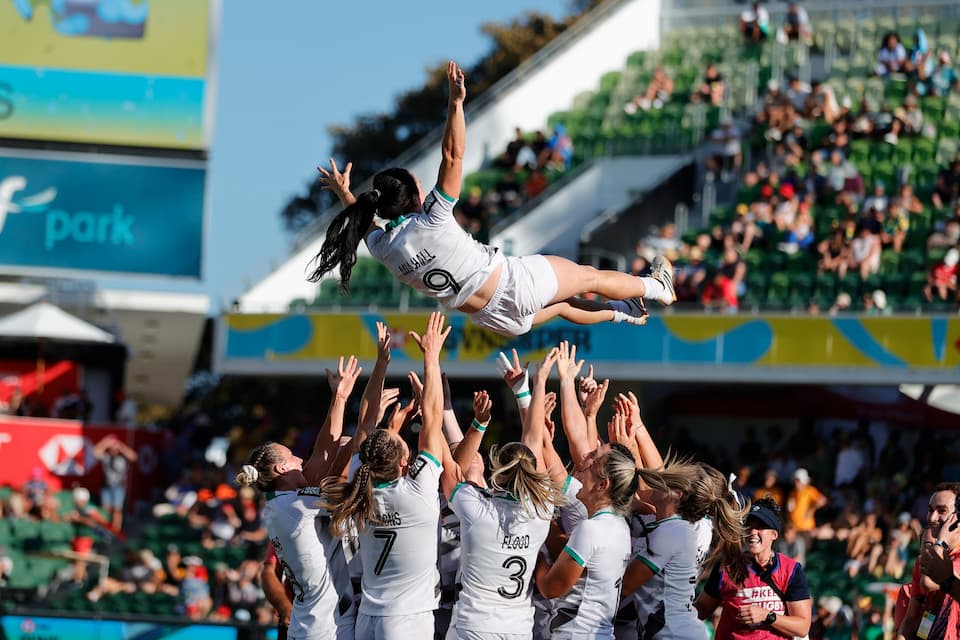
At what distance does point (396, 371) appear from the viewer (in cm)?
1928

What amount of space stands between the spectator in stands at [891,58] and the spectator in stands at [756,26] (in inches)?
89.4

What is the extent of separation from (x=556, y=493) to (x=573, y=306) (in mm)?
1929

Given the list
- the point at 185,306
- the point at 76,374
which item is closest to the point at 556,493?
the point at 185,306

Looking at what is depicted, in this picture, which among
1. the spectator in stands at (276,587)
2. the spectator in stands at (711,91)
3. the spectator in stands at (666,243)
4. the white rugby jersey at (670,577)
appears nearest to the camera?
the white rugby jersey at (670,577)

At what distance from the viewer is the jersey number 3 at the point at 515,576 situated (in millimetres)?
6812

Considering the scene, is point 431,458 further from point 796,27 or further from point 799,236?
point 796,27

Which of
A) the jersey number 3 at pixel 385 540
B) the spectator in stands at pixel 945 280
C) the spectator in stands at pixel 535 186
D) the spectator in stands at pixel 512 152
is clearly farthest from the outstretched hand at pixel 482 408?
the spectator in stands at pixel 512 152

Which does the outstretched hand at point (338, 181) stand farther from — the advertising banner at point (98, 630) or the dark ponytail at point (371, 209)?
the advertising banner at point (98, 630)

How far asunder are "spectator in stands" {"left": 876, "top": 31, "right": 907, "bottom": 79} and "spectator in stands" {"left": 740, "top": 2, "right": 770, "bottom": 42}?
7.45 feet

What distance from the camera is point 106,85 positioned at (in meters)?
21.6

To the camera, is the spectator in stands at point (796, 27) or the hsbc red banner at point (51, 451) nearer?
the hsbc red banner at point (51, 451)

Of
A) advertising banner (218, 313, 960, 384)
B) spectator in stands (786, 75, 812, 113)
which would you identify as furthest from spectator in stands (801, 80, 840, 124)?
advertising banner (218, 313, 960, 384)

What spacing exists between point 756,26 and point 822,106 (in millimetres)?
3404

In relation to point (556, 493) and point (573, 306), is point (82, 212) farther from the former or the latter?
point (556, 493)
